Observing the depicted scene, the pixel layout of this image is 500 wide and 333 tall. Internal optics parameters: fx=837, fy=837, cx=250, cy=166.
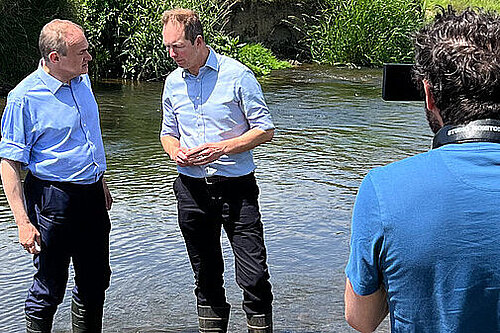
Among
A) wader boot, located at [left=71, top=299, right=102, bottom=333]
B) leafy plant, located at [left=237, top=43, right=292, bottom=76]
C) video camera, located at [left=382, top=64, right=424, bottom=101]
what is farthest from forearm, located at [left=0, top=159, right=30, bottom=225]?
leafy plant, located at [left=237, top=43, right=292, bottom=76]

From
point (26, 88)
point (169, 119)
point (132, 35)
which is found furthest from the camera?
point (132, 35)

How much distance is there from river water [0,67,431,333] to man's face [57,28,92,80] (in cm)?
163

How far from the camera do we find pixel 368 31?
22047mm

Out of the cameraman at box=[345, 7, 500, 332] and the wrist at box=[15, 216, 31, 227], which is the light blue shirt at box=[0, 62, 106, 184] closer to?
the wrist at box=[15, 216, 31, 227]

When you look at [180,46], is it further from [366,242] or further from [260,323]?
[366,242]

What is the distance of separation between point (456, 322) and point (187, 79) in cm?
285

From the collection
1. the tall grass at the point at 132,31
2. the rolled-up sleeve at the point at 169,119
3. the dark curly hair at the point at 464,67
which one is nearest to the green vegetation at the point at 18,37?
the tall grass at the point at 132,31

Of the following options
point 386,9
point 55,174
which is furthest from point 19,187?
point 386,9

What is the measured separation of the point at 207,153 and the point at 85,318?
117 cm

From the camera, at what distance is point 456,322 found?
209 centimetres

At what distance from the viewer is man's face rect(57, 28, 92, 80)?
172 inches

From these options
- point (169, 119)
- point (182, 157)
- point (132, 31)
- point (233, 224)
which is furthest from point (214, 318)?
point (132, 31)

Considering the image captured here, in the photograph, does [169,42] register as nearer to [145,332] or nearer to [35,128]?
[35,128]

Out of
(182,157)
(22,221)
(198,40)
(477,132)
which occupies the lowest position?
(22,221)
